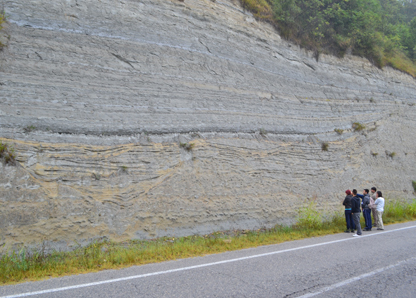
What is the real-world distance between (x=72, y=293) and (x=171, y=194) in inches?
185

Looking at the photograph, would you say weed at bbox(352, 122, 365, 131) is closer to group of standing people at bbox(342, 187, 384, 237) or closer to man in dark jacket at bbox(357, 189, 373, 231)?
group of standing people at bbox(342, 187, 384, 237)

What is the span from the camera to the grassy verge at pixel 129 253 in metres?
5.05

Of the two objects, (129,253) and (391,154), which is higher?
(391,154)

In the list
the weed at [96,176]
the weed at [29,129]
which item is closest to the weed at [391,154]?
the weed at [96,176]

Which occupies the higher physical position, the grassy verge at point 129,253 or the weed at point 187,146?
the weed at point 187,146

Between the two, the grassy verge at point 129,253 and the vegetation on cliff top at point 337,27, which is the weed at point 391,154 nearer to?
A: the vegetation on cliff top at point 337,27

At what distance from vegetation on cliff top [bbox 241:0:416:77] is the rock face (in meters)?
1.16

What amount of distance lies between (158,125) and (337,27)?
13.9 meters

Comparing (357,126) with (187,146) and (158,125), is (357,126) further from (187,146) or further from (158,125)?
(158,125)

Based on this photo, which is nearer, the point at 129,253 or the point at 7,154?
the point at 129,253

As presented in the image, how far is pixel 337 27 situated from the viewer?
57.1 feet

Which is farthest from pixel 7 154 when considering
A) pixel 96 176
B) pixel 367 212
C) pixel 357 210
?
pixel 367 212

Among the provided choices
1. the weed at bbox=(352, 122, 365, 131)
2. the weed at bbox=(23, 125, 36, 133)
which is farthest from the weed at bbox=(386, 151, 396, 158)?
the weed at bbox=(23, 125, 36, 133)

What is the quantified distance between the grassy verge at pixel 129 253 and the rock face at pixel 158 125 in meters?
0.47
